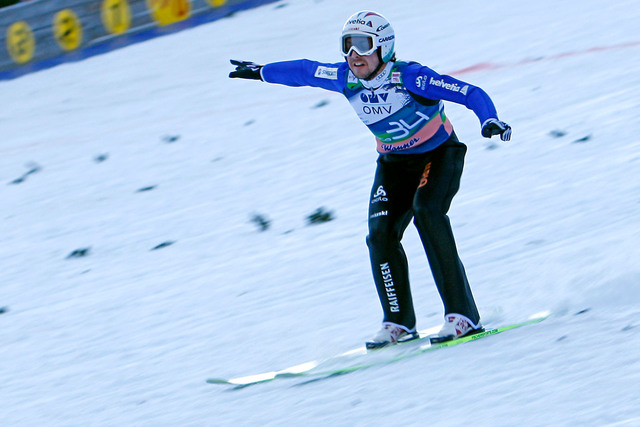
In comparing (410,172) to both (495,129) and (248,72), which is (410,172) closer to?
(495,129)

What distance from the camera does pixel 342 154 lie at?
9.21 m

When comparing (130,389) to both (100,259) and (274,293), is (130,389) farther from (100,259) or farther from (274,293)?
(100,259)

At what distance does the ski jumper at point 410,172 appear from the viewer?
4.60 m

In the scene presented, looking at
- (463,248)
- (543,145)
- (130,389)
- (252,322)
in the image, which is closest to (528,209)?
(463,248)

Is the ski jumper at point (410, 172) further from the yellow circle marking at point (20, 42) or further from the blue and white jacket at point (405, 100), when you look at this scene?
the yellow circle marking at point (20, 42)

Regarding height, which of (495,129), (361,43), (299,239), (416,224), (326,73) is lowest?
(299,239)

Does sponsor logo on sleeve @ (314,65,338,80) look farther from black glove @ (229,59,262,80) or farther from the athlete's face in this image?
black glove @ (229,59,262,80)

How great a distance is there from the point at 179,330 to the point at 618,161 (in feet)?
11.6

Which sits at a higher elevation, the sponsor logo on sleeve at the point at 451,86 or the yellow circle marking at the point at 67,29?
the sponsor logo on sleeve at the point at 451,86

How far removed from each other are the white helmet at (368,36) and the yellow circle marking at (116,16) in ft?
36.6

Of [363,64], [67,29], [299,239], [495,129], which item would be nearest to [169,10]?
[67,29]

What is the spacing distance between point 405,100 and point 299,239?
2.68m

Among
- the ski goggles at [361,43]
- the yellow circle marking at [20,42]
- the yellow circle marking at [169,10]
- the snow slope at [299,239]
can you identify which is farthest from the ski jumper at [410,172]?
the yellow circle marking at [169,10]

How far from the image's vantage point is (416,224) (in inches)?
183
